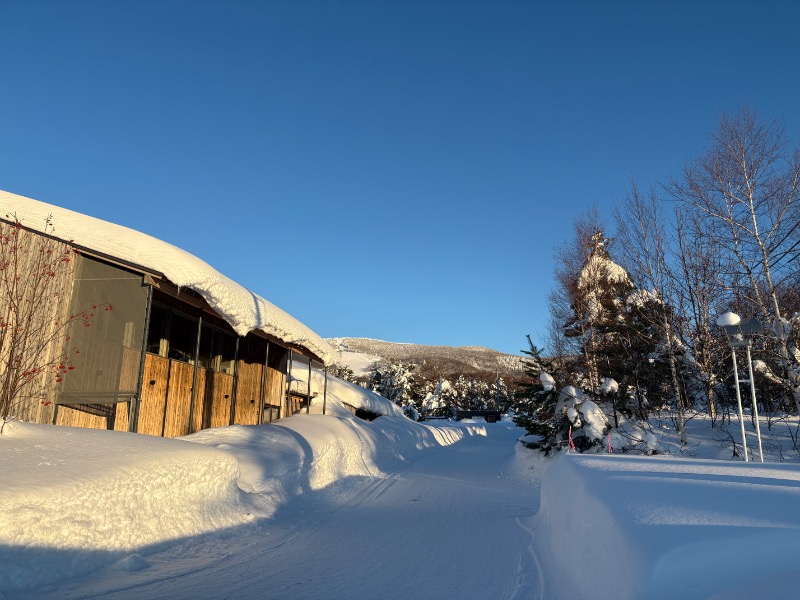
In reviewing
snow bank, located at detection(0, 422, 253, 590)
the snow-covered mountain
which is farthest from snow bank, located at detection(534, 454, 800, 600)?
the snow-covered mountain

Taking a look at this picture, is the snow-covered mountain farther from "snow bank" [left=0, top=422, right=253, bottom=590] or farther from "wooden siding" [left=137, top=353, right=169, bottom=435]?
"snow bank" [left=0, top=422, right=253, bottom=590]

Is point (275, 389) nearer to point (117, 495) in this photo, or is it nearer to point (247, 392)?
point (247, 392)

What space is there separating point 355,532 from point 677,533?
4.79m

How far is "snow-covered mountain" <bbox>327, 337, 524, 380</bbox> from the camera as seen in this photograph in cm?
11650

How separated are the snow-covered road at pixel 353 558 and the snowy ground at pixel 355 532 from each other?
3 centimetres

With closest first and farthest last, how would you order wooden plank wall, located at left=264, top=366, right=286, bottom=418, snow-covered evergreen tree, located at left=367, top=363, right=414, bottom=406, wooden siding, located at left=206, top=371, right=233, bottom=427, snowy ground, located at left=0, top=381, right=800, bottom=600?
snowy ground, located at left=0, top=381, right=800, bottom=600, wooden siding, located at left=206, top=371, right=233, bottom=427, wooden plank wall, located at left=264, top=366, right=286, bottom=418, snow-covered evergreen tree, located at left=367, top=363, right=414, bottom=406

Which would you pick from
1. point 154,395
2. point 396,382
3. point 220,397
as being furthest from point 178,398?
point 396,382

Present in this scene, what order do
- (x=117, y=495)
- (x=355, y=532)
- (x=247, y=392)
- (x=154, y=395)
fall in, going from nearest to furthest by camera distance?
(x=117, y=495) → (x=355, y=532) → (x=154, y=395) → (x=247, y=392)

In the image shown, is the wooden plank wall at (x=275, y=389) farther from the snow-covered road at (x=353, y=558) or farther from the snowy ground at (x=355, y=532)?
the snowy ground at (x=355, y=532)

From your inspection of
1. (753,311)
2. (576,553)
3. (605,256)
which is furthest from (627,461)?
(605,256)

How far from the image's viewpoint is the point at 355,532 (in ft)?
23.1

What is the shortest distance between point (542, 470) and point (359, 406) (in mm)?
14870

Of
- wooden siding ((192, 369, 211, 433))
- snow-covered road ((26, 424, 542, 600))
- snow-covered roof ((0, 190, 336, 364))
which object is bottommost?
snow-covered road ((26, 424, 542, 600))

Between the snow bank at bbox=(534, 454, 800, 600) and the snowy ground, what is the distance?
0.01 meters
